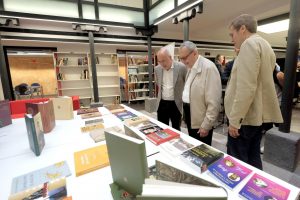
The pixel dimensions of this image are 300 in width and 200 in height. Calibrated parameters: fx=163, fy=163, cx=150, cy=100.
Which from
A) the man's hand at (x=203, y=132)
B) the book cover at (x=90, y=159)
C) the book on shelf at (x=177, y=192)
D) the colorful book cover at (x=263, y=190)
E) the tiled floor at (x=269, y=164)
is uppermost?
the book on shelf at (x=177, y=192)

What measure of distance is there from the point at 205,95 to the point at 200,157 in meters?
0.71

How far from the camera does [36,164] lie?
100cm

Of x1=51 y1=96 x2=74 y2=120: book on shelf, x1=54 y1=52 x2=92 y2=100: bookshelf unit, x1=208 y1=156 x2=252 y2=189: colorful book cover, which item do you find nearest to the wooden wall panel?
x1=54 y1=52 x2=92 y2=100: bookshelf unit

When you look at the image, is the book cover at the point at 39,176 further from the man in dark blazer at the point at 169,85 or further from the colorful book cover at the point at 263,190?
the man in dark blazer at the point at 169,85

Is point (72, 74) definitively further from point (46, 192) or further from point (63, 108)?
point (46, 192)

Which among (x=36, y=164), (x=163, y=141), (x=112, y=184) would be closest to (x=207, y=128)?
(x=163, y=141)

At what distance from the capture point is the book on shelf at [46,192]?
708 mm

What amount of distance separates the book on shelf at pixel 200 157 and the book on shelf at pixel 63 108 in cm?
147

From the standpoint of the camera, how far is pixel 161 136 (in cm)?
125

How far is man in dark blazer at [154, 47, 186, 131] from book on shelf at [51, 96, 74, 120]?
3.86 feet

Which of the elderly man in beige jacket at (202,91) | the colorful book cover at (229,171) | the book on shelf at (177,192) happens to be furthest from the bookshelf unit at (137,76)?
the book on shelf at (177,192)

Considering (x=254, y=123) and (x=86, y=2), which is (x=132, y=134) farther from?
(x=86, y=2)

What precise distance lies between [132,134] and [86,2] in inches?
176

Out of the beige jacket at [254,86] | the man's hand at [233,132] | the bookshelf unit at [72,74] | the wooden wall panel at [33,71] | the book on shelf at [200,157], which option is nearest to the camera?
the book on shelf at [200,157]
